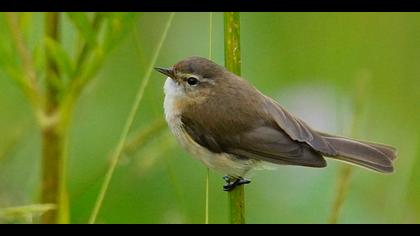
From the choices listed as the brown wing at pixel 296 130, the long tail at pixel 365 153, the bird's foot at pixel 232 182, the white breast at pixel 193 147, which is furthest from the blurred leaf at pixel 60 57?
the long tail at pixel 365 153

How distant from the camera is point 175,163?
4656 millimetres

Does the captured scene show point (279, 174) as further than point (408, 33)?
No

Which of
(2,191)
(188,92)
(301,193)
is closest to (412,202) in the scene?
(301,193)

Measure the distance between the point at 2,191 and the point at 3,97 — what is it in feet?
3.78

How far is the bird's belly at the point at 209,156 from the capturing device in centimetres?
392

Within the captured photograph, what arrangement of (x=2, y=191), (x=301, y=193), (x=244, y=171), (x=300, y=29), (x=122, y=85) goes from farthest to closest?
(x=300, y=29)
(x=122, y=85)
(x=301, y=193)
(x=244, y=171)
(x=2, y=191)

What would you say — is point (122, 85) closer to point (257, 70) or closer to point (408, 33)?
point (257, 70)

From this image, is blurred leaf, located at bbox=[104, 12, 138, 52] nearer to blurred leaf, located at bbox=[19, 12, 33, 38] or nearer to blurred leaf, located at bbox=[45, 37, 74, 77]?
blurred leaf, located at bbox=[45, 37, 74, 77]

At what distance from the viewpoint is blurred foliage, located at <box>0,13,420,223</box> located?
3.52 meters

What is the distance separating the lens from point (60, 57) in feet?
9.83

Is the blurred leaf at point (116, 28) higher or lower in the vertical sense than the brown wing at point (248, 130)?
higher

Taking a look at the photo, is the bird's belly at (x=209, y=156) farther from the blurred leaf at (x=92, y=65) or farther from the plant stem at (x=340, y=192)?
the blurred leaf at (x=92, y=65)

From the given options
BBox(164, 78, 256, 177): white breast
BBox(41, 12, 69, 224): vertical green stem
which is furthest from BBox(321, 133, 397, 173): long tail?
BBox(41, 12, 69, 224): vertical green stem

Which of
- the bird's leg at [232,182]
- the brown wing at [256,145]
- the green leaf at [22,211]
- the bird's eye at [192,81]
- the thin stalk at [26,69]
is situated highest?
the thin stalk at [26,69]
